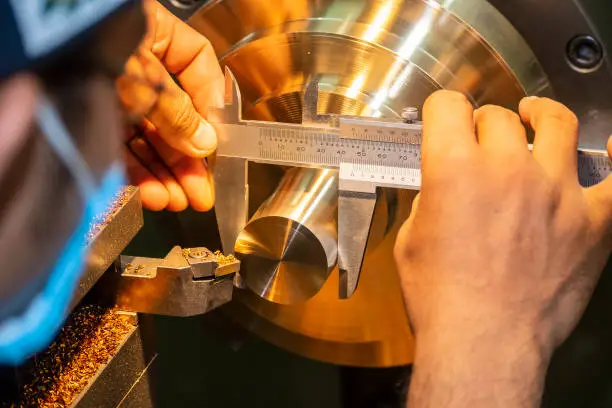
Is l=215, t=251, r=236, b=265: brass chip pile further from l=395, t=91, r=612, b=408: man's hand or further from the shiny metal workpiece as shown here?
l=395, t=91, r=612, b=408: man's hand

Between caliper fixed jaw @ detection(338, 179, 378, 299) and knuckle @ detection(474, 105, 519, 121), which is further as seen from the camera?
caliper fixed jaw @ detection(338, 179, 378, 299)

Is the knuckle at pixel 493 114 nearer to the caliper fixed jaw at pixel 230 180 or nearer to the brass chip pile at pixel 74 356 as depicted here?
the caliper fixed jaw at pixel 230 180

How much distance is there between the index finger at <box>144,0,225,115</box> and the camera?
33.1 inches

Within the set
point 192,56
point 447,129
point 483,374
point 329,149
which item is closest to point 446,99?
point 447,129

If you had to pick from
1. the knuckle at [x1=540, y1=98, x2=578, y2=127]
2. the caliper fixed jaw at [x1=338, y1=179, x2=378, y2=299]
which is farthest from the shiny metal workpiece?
the knuckle at [x1=540, y1=98, x2=578, y2=127]

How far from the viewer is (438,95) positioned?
0.67 m

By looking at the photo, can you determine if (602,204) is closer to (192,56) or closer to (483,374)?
(483,374)

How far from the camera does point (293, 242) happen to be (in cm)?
73

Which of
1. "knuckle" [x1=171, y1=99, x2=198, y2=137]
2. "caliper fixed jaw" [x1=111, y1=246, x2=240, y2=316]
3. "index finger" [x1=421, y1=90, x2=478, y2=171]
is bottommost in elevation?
"caliper fixed jaw" [x1=111, y1=246, x2=240, y2=316]

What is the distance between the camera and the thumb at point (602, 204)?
0.63 metres

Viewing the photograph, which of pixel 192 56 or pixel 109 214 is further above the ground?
pixel 192 56

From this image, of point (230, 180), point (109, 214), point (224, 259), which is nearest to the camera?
point (109, 214)

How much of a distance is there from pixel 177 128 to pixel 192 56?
0.14 m

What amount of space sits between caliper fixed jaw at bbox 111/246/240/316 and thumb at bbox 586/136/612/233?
38 centimetres
